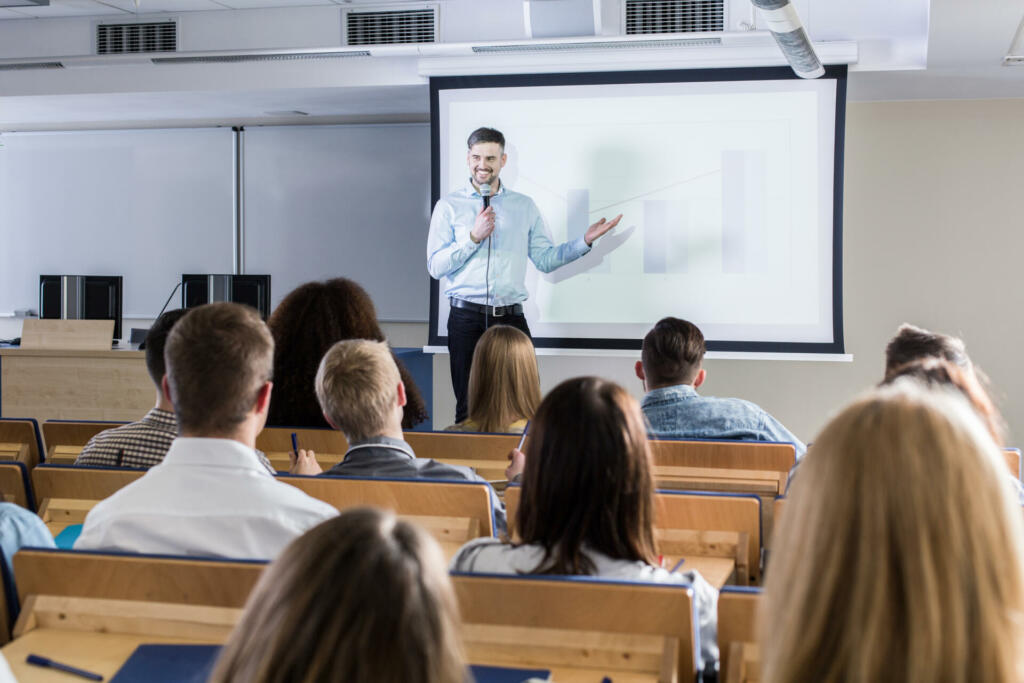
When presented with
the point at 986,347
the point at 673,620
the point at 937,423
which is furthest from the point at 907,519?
the point at 986,347

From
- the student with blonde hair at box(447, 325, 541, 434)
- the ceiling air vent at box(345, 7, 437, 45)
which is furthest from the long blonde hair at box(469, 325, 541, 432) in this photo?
the ceiling air vent at box(345, 7, 437, 45)

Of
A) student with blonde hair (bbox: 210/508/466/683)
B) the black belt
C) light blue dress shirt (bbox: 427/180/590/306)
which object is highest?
light blue dress shirt (bbox: 427/180/590/306)

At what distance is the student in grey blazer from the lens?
2.57 metres

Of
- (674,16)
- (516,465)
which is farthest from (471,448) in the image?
(674,16)

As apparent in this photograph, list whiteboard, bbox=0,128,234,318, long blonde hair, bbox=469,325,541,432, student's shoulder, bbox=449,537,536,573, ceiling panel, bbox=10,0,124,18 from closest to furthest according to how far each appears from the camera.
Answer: student's shoulder, bbox=449,537,536,573 < long blonde hair, bbox=469,325,541,432 < ceiling panel, bbox=10,0,124,18 < whiteboard, bbox=0,128,234,318

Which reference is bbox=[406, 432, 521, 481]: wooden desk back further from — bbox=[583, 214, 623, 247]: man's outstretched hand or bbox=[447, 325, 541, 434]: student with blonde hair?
bbox=[583, 214, 623, 247]: man's outstretched hand

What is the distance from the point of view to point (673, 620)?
1.50 m

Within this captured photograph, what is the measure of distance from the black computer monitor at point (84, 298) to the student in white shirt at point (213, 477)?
4896 mm

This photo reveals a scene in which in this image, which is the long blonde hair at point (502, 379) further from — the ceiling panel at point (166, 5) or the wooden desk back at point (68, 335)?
the ceiling panel at point (166, 5)

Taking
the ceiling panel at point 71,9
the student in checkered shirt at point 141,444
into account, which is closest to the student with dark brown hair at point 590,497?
the student in checkered shirt at point 141,444

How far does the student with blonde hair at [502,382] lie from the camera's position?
344 centimetres

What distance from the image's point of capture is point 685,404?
3.33 m

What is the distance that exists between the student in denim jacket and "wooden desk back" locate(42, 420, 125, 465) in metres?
1.95

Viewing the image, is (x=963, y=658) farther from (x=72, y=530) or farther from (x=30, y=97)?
(x=30, y=97)
